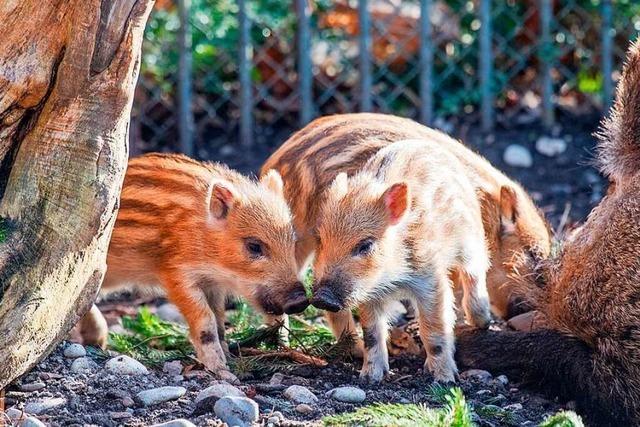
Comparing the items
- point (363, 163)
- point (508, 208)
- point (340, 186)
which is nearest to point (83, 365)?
point (340, 186)

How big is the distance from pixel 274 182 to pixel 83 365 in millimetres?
1083

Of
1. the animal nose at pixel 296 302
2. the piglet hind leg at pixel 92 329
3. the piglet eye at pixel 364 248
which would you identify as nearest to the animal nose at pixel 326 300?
the animal nose at pixel 296 302

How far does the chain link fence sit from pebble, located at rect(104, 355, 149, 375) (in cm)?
395

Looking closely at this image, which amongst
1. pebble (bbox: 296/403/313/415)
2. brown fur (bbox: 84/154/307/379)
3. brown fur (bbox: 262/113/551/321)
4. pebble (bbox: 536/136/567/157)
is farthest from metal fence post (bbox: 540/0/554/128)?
pebble (bbox: 296/403/313/415)

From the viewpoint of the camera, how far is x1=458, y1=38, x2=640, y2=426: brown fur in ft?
14.9

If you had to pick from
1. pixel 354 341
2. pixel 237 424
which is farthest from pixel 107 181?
pixel 354 341

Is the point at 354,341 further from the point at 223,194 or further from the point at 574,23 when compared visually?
the point at 574,23

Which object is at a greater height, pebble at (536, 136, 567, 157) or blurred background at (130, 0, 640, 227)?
blurred background at (130, 0, 640, 227)

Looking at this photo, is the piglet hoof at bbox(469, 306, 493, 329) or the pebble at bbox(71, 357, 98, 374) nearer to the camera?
the pebble at bbox(71, 357, 98, 374)

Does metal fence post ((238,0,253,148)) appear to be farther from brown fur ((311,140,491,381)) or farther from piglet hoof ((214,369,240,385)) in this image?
piglet hoof ((214,369,240,385))

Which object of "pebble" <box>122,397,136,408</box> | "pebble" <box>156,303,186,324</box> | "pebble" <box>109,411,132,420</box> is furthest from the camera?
"pebble" <box>156,303,186,324</box>

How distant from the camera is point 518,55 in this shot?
9.02 meters

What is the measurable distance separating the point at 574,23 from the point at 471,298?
4.31 m

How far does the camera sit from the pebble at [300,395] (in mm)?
4359
